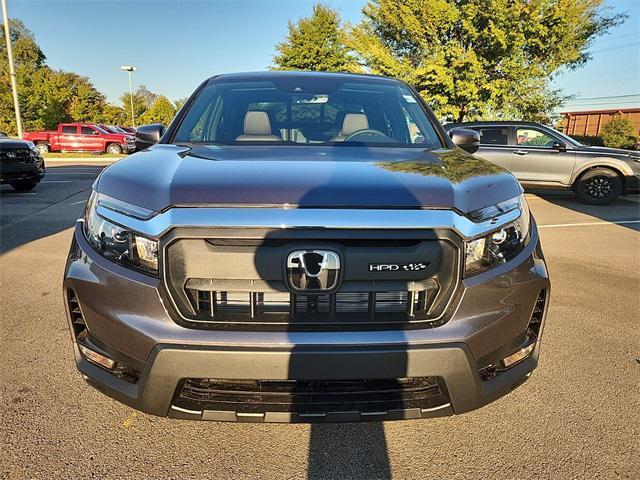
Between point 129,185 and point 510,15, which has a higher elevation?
point 510,15

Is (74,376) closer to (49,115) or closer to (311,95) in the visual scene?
(311,95)

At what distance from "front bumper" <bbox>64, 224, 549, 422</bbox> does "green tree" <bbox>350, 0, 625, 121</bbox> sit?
15.8 meters

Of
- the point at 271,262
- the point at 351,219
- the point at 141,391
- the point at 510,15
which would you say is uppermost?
the point at 510,15

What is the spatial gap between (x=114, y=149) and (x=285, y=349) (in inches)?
1088

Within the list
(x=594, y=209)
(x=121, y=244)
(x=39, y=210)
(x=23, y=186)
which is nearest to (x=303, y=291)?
(x=121, y=244)

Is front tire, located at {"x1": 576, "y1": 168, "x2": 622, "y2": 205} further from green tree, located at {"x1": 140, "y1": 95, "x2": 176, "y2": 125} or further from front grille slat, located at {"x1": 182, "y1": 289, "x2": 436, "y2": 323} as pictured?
green tree, located at {"x1": 140, "y1": 95, "x2": 176, "y2": 125}

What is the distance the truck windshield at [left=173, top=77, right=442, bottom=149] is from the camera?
2822mm

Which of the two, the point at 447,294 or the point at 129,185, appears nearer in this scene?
the point at 447,294

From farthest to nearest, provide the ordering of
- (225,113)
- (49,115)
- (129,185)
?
(49,115) → (225,113) → (129,185)

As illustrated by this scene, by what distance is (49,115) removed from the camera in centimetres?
3466

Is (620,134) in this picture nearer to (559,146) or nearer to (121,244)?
(559,146)

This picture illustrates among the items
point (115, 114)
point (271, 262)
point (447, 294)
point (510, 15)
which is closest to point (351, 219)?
point (271, 262)

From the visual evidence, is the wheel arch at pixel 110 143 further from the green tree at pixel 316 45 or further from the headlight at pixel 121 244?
the headlight at pixel 121 244

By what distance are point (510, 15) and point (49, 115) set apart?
32580 millimetres
